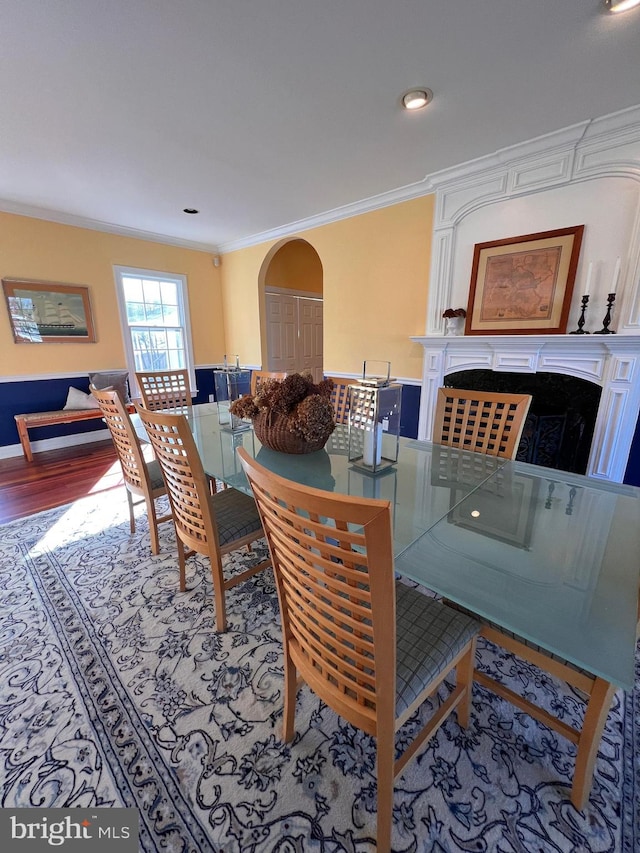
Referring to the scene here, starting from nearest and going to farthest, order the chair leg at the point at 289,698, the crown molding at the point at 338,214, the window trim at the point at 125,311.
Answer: the chair leg at the point at 289,698 < the crown molding at the point at 338,214 < the window trim at the point at 125,311

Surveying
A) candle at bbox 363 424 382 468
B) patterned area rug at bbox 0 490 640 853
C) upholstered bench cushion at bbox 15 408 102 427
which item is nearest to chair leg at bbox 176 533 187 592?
patterned area rug at bbox 0 490 640 853

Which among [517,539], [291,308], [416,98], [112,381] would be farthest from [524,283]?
[112,381]

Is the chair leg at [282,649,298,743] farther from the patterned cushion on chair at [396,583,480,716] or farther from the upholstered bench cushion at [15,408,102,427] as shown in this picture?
the upholstered bench cushion at [15,408,102,427]

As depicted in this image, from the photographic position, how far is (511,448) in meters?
1.71

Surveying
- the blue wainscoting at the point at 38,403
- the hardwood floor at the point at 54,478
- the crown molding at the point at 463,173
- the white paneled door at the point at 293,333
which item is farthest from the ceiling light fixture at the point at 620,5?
the blue wainscoting at the point at 38,403

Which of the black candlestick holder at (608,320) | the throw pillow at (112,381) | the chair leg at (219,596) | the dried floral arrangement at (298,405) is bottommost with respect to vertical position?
the chair leg at (219,596)

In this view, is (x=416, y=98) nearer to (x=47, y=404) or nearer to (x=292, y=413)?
(x=292, y=413)

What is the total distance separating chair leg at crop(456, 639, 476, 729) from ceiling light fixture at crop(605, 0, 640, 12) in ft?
8.37

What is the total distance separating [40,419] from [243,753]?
13.3ft

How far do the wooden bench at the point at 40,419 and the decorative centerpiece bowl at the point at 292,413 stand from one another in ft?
10.1

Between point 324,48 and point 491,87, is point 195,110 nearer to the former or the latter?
point 324,48

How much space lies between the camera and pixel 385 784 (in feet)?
2.78

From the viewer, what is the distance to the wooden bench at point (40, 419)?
3.71 metres

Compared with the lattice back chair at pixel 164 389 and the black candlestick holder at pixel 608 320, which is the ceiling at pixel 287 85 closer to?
the black candlestick holder at pixel 608 320
